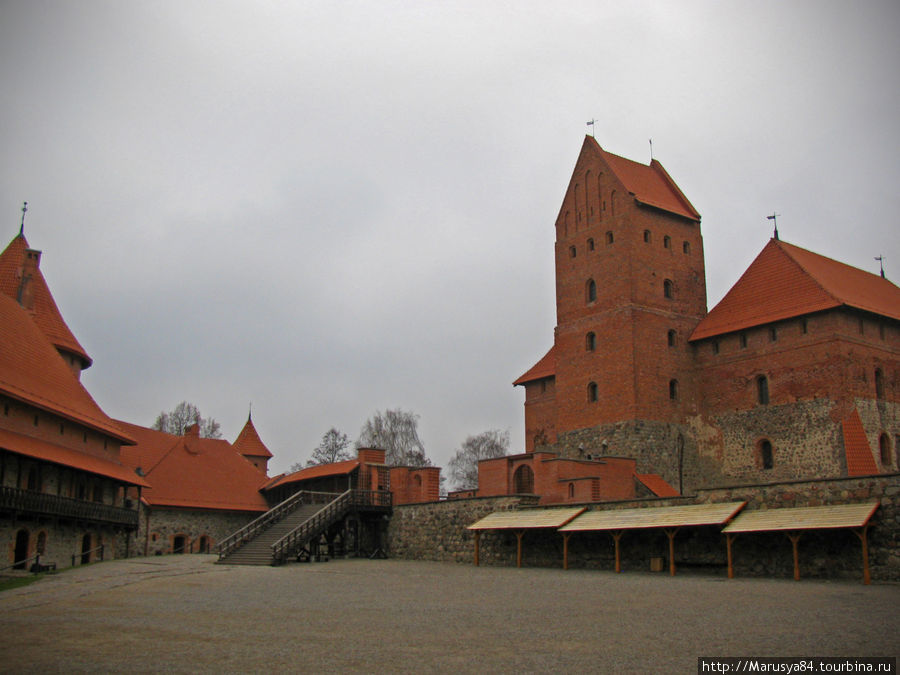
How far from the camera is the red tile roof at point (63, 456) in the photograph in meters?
21.3

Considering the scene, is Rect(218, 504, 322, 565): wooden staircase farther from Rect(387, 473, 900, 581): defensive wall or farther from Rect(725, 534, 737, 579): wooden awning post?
Rect(725, 534, 737, 579): wooden awning post

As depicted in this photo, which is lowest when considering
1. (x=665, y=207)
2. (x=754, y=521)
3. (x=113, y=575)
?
(x=113, y=575)

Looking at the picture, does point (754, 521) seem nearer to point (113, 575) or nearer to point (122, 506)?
point (113, 575)

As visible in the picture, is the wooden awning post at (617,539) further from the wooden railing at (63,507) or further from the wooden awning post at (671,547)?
the wooden railing at (63,507)

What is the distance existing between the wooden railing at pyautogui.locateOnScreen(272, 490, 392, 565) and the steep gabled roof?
1413 cm

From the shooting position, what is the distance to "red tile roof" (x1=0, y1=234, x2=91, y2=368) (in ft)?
100

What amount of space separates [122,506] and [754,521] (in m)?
23.2

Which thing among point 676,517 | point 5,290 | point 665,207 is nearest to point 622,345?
point 665,207

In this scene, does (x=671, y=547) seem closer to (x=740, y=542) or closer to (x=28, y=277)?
(x=740, y=542)

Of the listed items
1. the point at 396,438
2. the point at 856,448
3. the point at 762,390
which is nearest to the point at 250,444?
the point at 396,438

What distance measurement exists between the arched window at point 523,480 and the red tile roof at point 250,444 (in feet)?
85.8

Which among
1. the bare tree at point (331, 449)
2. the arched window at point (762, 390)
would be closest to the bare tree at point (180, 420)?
the bare tree at point (331, 449)

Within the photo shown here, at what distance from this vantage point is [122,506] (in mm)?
30328

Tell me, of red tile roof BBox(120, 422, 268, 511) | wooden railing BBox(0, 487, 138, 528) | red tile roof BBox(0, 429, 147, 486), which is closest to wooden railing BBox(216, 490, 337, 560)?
wooden railing BBox(0, 487, 138, 528)
